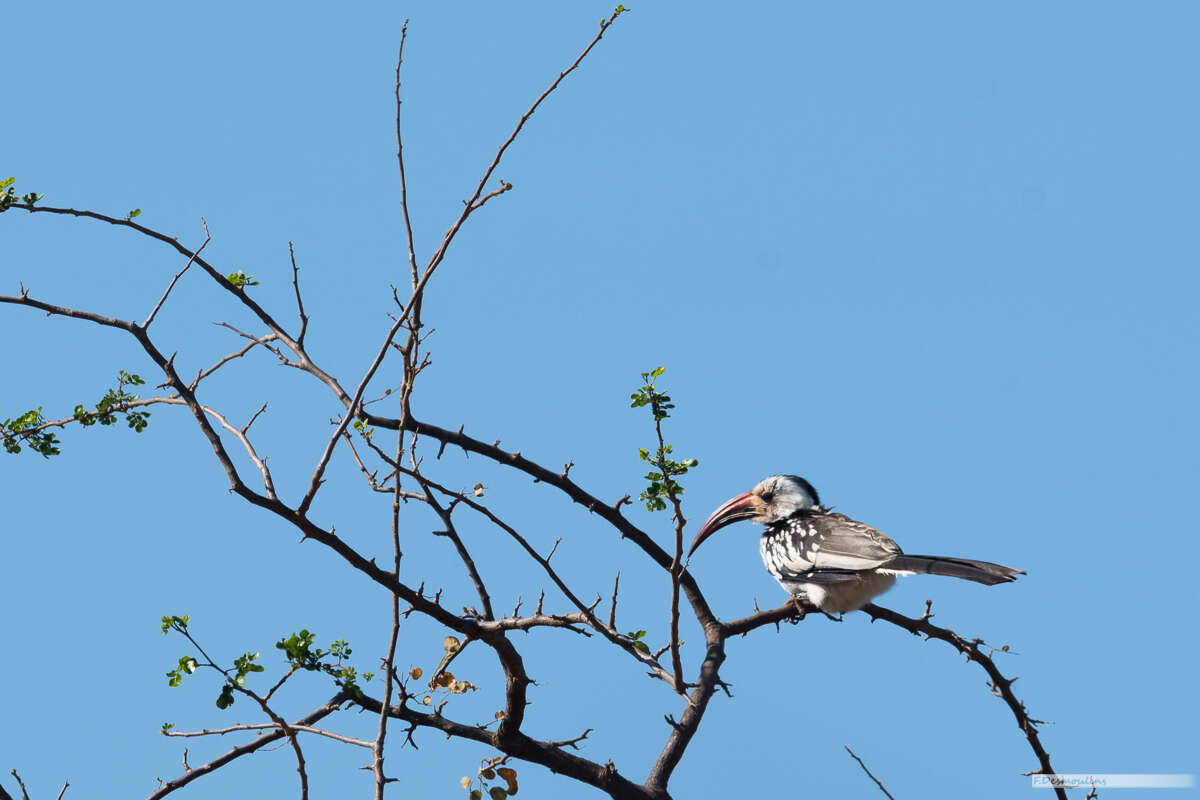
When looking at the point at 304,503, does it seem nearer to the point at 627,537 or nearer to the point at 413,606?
the point at 413,606

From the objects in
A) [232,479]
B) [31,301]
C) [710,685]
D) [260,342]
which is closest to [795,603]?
[710,685]

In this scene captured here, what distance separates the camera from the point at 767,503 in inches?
311

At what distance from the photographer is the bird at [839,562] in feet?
19.2

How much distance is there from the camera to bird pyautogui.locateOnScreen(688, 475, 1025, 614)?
5867 millimetres

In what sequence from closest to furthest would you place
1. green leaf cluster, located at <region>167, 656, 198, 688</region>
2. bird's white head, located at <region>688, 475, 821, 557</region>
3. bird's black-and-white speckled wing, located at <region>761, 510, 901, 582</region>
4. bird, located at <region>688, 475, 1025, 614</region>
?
green leaf cluster, located at <region>167, 656, 198, 688</region> → bird, located at <region>688, 475, 1025, 614</region> → bird's black-and-white speckled wing, located at <region>761, 510, 901, 582</region> → bird's white head, located at <region>688, 475, 821, 557</region>

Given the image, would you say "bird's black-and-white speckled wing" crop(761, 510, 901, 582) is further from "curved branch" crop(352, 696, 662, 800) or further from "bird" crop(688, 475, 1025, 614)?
"curved branch" crop(352, 696, 662, 800)

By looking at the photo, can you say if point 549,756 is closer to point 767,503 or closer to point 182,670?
point 182,670

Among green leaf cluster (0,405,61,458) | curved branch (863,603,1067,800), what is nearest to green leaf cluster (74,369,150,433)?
green leaf cluster (0,405,61,458)

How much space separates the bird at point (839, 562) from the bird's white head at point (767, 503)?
0.15 metres

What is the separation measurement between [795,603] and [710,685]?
1.67m

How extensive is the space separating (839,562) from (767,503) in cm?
155

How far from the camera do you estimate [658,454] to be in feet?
14.3

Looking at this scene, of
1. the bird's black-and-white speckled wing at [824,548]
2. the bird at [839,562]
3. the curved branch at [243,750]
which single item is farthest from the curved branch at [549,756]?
the bird's black-and-white speckled wing at [824,548]

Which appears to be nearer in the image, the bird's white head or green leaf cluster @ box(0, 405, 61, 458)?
green leaf cluster @ box(0, 405, 61, 458)
